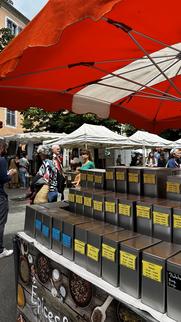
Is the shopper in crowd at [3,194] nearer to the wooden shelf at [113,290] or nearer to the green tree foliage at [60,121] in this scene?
the wooden shelf at [113,290]

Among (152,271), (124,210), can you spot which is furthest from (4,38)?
(152,271)

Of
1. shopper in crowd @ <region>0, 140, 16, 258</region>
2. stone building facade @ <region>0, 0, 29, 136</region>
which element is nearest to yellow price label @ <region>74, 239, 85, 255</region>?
shopper in crowd @ <region>0, 140, 16, 258</region>

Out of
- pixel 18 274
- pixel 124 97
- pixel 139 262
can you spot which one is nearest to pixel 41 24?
pixel 139 262

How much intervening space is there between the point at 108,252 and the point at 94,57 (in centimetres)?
180

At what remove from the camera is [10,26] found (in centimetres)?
2730

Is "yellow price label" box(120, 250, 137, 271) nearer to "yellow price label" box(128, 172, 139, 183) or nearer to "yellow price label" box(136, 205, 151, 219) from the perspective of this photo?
"yellow price label" box(136, 205, 151, 219)

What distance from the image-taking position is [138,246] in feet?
5.36

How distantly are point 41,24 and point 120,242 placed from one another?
1.29m

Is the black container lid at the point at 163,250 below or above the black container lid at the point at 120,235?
below

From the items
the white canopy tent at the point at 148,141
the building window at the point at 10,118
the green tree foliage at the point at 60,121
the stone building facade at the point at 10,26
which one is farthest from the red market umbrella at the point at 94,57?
the building window at the point at 10,118

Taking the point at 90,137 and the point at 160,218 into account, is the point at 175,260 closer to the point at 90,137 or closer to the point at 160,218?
the point at 160,218

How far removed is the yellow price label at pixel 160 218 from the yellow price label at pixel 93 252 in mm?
412

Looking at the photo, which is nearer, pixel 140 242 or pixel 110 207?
pixel 140 242

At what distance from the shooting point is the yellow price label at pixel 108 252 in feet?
5.59
